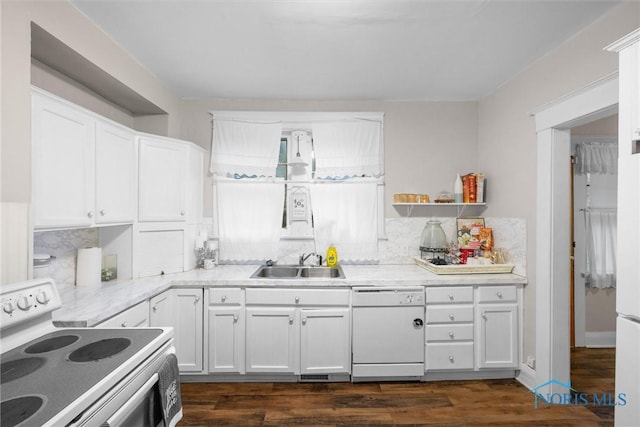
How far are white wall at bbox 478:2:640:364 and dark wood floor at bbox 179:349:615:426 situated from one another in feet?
1.53

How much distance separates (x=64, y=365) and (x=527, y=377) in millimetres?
3087

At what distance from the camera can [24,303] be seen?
1.30 metres

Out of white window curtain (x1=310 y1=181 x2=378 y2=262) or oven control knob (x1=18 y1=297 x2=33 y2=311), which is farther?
white window curtain (x1=310 y1=181 x2=378 y2=262)

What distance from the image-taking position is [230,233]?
123 inches

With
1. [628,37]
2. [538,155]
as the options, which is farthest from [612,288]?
[628,37]

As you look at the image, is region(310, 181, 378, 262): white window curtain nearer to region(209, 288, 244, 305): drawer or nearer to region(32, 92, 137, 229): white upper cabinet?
region(209, 288, 244, 305): drawer

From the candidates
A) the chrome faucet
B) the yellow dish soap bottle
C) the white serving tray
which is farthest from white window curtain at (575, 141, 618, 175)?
the chrome faucet

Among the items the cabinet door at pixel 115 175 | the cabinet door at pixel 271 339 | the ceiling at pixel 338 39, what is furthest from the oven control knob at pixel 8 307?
the ceiling at pixel 338 39

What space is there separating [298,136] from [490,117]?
1.97 meters

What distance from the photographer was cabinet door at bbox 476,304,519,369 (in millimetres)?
2537

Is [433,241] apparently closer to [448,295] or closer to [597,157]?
[448,295]

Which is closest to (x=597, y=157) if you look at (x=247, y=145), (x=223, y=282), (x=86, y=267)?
(x=247, y=145)

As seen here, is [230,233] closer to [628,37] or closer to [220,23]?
[220,23]

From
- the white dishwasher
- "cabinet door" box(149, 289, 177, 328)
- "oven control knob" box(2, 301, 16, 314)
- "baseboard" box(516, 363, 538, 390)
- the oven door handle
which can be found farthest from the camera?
the white dishwasher
